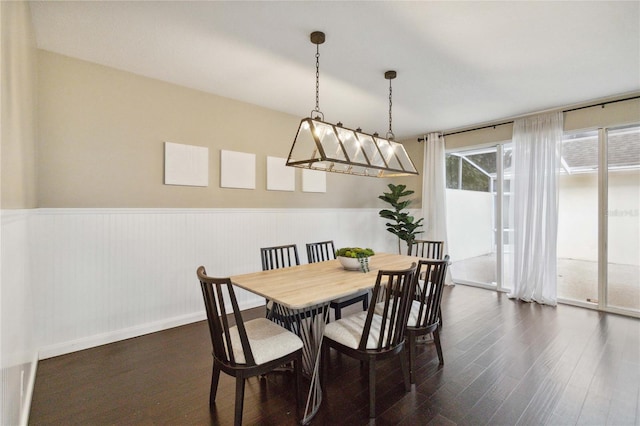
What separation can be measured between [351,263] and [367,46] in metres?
1.86

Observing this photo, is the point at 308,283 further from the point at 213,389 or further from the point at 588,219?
the point at 588,219

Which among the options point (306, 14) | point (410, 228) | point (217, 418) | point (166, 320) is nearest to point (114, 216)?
point (166, 320)

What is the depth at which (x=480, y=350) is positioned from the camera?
2.77 meters

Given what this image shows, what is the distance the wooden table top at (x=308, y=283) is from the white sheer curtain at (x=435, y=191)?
243 centimetres

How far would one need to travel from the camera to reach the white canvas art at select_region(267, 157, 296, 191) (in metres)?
4.20

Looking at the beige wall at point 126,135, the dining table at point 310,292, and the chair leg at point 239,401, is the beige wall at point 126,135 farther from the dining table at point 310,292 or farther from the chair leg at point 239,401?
the chair leg at point 239,401

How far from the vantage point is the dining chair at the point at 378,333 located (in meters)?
1.88

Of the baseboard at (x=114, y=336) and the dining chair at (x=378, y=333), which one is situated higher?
the dining chair at (x=378, y=333)

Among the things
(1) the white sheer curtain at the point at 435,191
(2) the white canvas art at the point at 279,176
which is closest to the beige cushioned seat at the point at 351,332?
(2) the white canvas art at the point at 279,176

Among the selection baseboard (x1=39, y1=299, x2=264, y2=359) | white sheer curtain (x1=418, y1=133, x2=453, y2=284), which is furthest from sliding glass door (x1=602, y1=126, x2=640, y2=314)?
baseboard (x1=39, y1=299, x2=264, y2=359)

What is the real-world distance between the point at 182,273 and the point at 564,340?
13.2 feet

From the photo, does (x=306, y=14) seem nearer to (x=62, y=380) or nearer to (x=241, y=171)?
(x=241, y=171)

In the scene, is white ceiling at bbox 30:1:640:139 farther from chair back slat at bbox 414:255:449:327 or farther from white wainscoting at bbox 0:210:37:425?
chair back slat at bbox 414:255:449:327

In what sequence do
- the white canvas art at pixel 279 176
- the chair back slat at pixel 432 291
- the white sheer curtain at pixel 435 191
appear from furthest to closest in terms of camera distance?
the white sheer curtain at pixel 435 191 < the white canvas art at pixel 279 176 < the chair back slat at pixel 432 291
